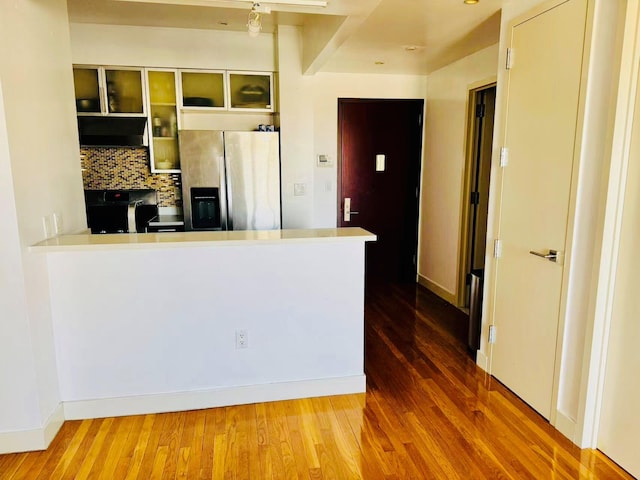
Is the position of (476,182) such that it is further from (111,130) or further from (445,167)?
(111,130)

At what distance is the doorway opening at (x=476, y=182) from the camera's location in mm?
3949

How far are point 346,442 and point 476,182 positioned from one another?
111 inches

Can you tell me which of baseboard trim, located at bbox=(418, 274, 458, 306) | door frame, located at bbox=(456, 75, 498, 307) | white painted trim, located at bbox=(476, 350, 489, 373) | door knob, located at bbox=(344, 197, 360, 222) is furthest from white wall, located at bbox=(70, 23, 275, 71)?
white painted trim, located at bbox=(476, 350, 489, 373)

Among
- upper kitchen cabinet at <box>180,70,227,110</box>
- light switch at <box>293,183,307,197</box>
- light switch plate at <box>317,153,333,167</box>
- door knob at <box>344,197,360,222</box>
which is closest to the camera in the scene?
upper kitchen cabinet at <box>180,70,227,110</box>

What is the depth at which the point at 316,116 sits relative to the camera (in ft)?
15.2

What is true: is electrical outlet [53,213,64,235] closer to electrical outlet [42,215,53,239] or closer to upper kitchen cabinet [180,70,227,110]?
electrical outlet [42,215,53,239]

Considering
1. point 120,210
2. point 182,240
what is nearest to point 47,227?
point 182,240

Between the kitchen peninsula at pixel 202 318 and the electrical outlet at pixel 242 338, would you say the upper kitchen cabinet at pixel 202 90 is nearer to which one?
the kitchen peninsula at pixel 202 318

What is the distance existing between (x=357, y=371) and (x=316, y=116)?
2942mm

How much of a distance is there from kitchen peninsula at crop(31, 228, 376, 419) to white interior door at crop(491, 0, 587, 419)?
3.02 ft

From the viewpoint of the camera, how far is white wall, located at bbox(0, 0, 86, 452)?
1943 millimetres

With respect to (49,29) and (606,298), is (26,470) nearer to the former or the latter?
(49,29)

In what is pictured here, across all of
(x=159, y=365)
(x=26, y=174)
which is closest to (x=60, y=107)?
(x=26, y=174)

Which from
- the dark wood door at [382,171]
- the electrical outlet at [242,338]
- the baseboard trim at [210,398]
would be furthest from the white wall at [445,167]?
the electrical outlet at [242,338]
